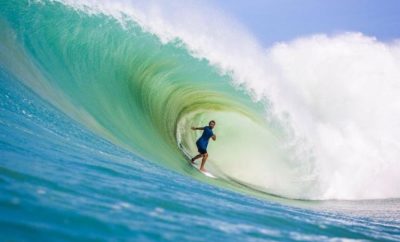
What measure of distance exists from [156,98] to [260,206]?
6.60 meters

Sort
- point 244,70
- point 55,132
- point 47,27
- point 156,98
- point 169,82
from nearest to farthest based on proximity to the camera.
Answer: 1. point 55,132
2. point 47,27
3. point 156,98
4. point 169,82
5. point 244,70

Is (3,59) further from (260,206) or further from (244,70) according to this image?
(244,70)

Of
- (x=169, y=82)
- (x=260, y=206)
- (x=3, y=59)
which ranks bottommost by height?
(x=260, y=206)

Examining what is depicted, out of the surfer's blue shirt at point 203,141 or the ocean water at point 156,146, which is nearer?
the ocean water at point 156,146

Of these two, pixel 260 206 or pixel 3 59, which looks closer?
pixel 260 206

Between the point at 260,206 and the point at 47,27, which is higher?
the point at 47,27

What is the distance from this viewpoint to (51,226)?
7.52 ft

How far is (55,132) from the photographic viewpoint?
5184 millimetres

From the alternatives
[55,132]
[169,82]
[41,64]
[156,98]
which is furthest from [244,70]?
[55,132]

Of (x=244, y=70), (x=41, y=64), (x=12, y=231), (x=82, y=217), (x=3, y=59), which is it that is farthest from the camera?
(x=244, y=70)

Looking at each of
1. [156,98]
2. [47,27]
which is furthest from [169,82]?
[47,27]

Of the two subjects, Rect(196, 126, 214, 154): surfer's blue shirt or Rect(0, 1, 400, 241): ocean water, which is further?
Rect(196, 126, 214, 154): surfer's blue shirt

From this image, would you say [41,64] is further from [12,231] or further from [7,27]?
[12,231]

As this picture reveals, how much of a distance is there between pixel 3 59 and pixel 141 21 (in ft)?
21.4
